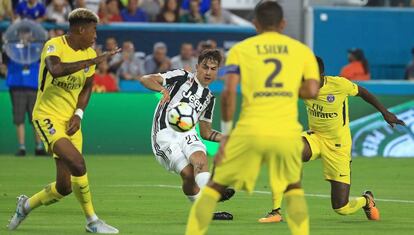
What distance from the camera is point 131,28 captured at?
2723 cm

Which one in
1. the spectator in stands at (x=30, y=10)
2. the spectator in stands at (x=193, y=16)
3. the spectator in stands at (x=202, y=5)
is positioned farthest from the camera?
the spectator in stands at (x=202, y=5)

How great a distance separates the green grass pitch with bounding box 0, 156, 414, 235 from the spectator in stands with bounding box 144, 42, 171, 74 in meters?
2.71

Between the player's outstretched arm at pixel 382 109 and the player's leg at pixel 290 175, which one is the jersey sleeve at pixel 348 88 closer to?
the player's outstretched arm at pixel 382 109

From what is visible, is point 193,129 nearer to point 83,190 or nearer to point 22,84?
point 83,190

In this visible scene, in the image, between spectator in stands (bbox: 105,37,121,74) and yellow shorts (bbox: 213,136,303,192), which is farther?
spectator in stands (bbox: 105,37,121,74)

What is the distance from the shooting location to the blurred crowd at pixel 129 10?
25562 mm

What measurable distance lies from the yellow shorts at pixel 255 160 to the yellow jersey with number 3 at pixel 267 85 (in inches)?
3.1

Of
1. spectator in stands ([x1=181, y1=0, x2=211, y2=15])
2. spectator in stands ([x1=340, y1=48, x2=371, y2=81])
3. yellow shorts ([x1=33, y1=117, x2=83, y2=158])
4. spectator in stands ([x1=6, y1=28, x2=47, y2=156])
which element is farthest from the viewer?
spectator in stands ([x1=181, y1=0, x2=211, y2=15])

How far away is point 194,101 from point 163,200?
10.0 ft

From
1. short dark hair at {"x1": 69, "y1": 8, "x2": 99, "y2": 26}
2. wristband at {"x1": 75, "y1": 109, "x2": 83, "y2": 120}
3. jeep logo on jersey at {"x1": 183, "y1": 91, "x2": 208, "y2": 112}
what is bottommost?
jeep logo on jersey at {"x1": 183, "y1": 91, "x2": 208, "y2": 112}

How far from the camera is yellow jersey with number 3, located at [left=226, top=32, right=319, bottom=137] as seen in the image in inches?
371

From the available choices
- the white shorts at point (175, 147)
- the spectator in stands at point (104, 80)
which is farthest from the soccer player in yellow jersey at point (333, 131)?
the spectator in stands at point (104, 80)

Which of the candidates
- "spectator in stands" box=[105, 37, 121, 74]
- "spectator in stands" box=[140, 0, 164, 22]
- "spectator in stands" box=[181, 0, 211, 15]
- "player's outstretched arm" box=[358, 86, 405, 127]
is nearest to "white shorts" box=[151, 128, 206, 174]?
"player's outstretched arm" box=[358, 86, 405, 127]

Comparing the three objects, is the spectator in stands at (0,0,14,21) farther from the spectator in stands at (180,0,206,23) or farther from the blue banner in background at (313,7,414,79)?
the blue banner in background at (313,7,414,79)
